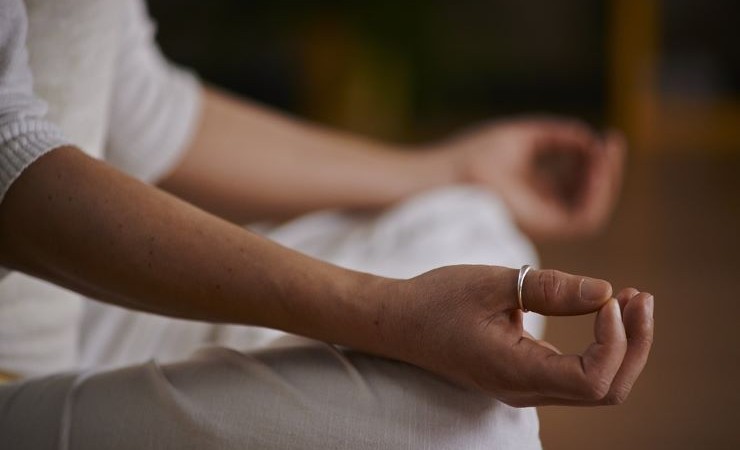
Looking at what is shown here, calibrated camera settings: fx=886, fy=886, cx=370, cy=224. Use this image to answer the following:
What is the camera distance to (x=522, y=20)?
155 inches

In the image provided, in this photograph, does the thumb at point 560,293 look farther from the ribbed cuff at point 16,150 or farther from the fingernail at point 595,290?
the ribbed cuff at point 16,150

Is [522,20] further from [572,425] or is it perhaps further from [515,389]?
[515,389]

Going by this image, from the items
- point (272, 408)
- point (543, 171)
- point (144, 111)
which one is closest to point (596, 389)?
point (272, 408)

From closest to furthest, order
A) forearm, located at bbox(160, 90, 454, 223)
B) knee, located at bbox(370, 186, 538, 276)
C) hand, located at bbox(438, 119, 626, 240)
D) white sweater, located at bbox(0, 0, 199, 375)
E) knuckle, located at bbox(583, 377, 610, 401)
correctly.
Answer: knuckle, located at bbox(583, 377, 610, 401)
white sweater, located at bbox(0, 0, 199, 375)
knee, located at bbox(370, 186, 538, 276)
forearm, located at bbox(160, 90, 454, 223)
hand, located at bbox(438, 119, 626, 240)

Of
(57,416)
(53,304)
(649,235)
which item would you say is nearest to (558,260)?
(649,235)

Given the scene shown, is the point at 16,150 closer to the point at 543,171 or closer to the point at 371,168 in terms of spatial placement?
the point at 371,168

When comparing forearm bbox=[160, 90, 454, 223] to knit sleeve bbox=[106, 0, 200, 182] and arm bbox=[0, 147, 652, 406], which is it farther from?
arm bbox=[0, 147, 652, 406]

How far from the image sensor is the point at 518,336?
470mm

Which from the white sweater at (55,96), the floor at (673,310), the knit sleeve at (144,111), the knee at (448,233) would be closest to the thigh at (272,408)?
the white sweater at (55,96)

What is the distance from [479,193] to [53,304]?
66 cm

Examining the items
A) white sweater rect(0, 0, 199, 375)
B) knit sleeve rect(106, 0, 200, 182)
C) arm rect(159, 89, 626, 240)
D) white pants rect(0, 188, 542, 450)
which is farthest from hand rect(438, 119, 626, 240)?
white pants rect(0, 188, 542, 450)

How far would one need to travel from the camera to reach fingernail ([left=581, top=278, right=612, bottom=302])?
17.8 inches

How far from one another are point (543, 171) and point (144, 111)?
0.59m

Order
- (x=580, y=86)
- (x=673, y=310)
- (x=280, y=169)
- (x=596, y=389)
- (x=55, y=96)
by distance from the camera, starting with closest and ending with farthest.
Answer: (x=596, y=389)
(x=55, y=96)
(x=280, y=169)
(x=673, y=310)
(x=580, y=86)
